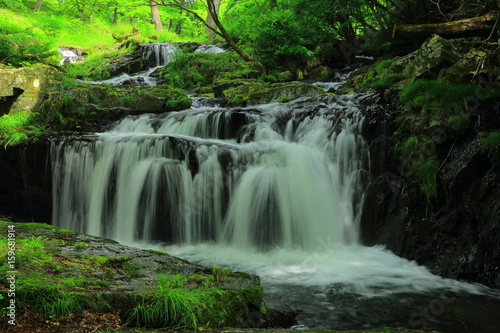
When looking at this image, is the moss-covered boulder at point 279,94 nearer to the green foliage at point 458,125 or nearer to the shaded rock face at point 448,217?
the shaded rock face at point 448,217

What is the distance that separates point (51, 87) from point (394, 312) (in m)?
10.1

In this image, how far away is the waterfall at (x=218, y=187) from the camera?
6637mm

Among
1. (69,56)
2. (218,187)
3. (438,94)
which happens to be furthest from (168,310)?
(69,56)

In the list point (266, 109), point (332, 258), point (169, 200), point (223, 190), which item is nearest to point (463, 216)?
point (332, 258)

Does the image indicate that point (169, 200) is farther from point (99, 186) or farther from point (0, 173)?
point (0, 173)

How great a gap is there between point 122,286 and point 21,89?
8917 mm

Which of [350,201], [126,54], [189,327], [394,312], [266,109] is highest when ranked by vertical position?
[126,54]

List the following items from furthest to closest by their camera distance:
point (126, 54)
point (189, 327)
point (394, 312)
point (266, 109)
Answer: point (126, 54), point (266, 109), point (394, 312), point (189, 327)

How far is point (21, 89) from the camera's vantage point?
31.2ft

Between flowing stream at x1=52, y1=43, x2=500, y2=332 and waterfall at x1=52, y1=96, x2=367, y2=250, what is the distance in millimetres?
19

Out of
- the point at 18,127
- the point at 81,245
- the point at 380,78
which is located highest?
the point at 380,78

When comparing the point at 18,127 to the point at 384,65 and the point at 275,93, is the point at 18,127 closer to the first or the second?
the point at 275,93

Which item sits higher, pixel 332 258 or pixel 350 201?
pixel 350 201

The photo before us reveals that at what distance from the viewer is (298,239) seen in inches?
253
